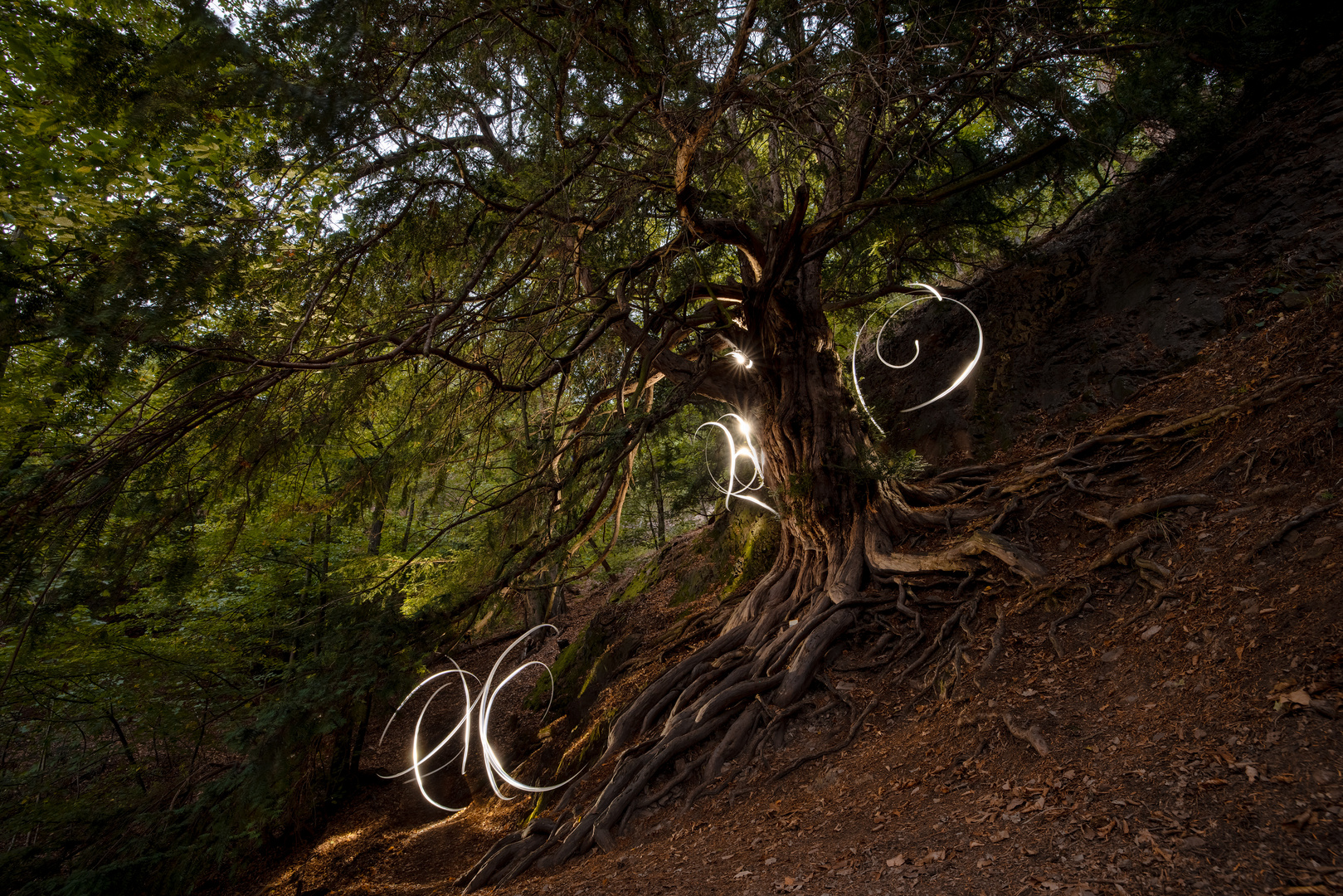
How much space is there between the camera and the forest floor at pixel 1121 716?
250 cm

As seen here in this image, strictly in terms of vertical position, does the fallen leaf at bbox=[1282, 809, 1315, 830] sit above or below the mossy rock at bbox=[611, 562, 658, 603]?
below

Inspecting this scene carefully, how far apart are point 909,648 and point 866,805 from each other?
169 centimetres

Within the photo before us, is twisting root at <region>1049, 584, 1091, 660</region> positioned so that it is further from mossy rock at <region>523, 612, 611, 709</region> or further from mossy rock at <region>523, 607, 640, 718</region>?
mossy rock at <region>523, 612, 611, 709</region>

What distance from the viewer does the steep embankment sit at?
2580 mm

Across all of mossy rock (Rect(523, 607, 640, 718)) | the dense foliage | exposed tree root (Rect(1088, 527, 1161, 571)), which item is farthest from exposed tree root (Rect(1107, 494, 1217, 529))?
mossy rock (Rect(523, 607, 640, 718))

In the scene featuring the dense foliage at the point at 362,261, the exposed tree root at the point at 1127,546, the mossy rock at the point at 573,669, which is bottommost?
the exposed tree root at the point at 1127,546

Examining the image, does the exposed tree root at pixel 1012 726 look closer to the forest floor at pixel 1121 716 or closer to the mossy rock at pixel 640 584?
the forest floor at pixel 1121 716

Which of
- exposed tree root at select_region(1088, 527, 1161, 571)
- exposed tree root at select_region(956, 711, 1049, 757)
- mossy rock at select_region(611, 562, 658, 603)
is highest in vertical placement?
mossy rock at select_region(611, 562, 658, 603)

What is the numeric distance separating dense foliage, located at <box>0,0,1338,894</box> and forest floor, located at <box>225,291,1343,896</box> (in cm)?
229

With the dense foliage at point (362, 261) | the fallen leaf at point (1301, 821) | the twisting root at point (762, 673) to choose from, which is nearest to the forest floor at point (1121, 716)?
the fallen leaf at point (1301, 821)

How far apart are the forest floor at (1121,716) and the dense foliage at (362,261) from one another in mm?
2286

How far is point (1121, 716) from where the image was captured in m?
3.36

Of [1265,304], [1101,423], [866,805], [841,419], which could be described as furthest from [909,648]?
[1265,304]

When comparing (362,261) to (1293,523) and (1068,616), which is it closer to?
(1068,616)
